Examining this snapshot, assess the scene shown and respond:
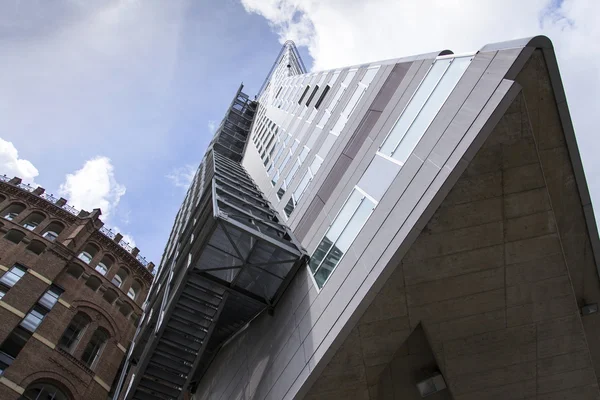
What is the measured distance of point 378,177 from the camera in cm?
1064

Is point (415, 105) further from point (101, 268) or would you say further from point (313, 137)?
point (101, 268)

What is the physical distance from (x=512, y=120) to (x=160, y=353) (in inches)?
493

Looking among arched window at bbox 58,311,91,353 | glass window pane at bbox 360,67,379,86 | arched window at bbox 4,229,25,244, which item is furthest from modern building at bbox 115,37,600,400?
arched window at bbox 4,229,25,244

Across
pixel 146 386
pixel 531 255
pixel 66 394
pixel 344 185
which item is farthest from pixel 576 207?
pixel 66 394

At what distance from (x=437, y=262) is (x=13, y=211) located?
127ft

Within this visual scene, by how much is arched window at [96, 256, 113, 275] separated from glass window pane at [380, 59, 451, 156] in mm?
32453

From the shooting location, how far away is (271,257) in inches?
526

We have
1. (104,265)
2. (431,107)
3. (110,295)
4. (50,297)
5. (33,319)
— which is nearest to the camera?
(431,107)

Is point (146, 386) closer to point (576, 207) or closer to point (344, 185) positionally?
point (344, 185)

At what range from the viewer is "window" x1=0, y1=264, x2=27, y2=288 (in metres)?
27.2

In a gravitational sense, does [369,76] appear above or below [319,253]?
above

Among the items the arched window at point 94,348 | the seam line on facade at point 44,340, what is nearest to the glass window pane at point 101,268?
the arched window at point 94,348

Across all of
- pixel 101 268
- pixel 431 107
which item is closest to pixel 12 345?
pixel 101 268

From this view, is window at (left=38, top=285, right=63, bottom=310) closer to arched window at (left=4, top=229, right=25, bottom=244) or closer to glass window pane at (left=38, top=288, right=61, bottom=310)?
glass window pane at (left=38, top=288, right=61, bottom=310)
